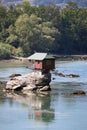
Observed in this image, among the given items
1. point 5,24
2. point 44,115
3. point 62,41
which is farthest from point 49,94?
point 62,41

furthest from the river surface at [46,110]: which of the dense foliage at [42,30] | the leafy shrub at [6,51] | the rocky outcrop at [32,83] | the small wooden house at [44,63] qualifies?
the dense foliage at [42,30]

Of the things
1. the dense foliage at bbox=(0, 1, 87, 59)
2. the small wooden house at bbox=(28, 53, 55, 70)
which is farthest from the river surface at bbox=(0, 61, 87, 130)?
the dense foliage at bbox=(0, 1, 87, 59)

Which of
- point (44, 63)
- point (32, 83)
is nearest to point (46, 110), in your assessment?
point (32, 83)

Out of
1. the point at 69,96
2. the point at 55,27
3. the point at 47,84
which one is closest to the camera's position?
the point at 69,96

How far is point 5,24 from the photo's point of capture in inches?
5477

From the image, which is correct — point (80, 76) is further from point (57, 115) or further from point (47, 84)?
point (57, 115)

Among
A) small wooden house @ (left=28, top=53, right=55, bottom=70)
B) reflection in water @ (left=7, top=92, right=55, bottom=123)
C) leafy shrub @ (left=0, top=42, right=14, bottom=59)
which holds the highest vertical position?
small wooden house @ (left=28, top=53, right=55, bottom=70)

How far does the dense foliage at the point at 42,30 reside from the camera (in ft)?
424

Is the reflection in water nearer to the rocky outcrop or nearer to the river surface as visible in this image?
the river surface

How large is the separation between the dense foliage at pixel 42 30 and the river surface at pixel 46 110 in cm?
5920

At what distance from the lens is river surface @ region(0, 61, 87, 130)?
45.6 metres

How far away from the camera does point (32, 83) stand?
65.2m

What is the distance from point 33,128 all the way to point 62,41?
107 m

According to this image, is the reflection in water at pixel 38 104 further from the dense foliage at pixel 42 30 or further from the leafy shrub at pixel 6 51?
the dense foliage at pixel 42 30
